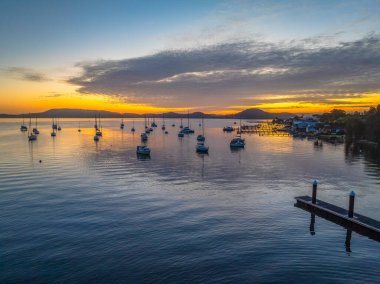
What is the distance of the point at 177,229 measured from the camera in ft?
108

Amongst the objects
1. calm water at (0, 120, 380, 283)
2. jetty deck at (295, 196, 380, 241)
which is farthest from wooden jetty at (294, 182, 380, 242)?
calm water at (0, 120, 380, 283)

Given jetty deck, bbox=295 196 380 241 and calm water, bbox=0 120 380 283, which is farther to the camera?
jetty deck, bbox=295 196 380 241

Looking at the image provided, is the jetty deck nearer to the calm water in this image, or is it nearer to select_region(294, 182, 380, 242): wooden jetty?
select_region(294, 182, 380, 242): wooden jetty

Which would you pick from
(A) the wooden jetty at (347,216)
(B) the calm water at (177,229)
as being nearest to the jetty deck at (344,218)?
(A) the wooden jetty at (347,216)

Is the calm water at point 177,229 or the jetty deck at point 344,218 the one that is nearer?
the calm water at point 177,229

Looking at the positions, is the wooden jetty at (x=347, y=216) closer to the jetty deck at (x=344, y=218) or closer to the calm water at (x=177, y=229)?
the jetty deck at (x=344, y=218)

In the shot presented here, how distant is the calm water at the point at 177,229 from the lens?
2412 cm

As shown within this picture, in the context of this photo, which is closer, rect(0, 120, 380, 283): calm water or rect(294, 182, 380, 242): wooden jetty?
rect(0, 120, 380, 283): calm water

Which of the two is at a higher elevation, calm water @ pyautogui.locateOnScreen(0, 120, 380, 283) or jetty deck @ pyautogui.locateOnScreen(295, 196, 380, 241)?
jetty deck @ pyautogui.locateOnScreen(295, 196, 380, 241)

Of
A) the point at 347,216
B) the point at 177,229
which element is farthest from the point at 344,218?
the point at 177,229

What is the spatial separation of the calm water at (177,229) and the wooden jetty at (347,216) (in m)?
0.83

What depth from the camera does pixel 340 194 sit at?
4791 cm

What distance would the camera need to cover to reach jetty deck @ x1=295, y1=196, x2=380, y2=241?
99.0ft

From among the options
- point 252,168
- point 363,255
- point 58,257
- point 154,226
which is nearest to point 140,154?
point 252,168
